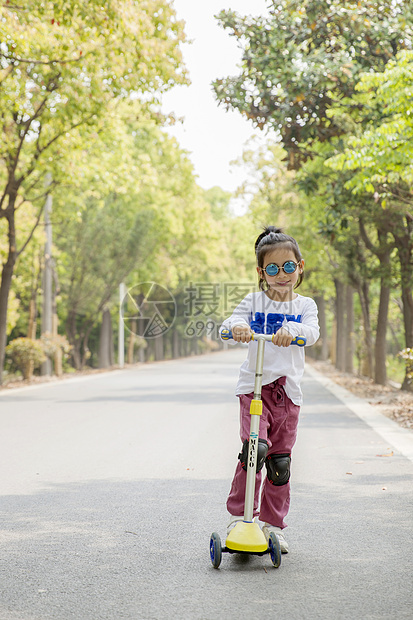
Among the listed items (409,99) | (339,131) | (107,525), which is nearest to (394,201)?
(339,131)

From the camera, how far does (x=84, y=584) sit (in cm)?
390

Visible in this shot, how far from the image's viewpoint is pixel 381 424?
37.6 feet

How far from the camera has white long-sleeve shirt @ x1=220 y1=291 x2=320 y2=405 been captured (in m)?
4.32

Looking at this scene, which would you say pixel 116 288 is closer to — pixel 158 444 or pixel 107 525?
pixel 158 444

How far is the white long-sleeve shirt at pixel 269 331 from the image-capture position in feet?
14.2

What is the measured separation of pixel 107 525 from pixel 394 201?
11.2m

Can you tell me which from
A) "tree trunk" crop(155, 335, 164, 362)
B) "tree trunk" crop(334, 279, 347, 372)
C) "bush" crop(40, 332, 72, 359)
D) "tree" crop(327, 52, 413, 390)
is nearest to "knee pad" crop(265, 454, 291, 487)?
"tree" crop(327, 52, 413, 390)

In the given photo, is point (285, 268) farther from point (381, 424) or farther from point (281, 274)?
point (381, 424)

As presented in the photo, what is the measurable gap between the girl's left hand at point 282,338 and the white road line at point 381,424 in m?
4.58

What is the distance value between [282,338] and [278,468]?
2.74 feet

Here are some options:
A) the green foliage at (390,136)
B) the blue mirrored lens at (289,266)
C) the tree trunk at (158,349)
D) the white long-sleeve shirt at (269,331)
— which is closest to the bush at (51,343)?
the green foliage at (390,136)

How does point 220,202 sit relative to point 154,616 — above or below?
above

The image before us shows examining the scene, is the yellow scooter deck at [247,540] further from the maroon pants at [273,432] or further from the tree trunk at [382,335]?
the tree trunk at [382,335]

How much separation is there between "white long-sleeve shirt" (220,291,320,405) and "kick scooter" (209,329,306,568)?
0.24 meters
